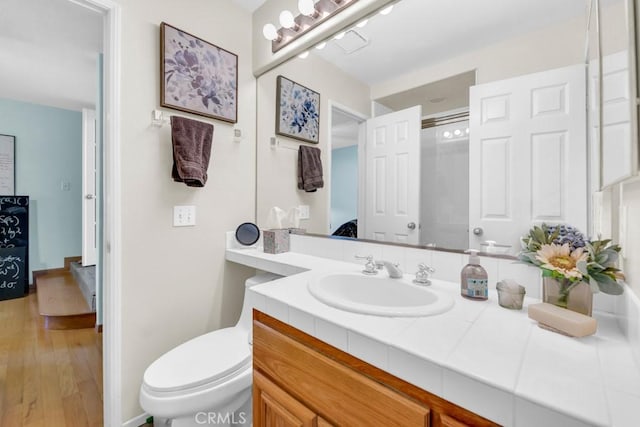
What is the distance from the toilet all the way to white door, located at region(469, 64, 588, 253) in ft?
3.58

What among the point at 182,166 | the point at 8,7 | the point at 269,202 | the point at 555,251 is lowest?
the point at 555,251

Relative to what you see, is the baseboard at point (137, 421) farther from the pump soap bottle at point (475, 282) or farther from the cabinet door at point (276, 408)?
the pump soap bottle at point (475, 282)

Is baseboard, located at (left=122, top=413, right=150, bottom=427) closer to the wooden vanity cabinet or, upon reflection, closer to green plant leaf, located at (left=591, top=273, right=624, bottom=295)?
the wooden vanity cabinet

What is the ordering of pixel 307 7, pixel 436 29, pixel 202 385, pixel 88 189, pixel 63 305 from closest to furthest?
pixel 202 385, pixel 436 29, pixel 307 7, pixel 63 305, pixel 88 189

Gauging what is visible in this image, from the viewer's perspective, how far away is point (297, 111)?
5.76 feet

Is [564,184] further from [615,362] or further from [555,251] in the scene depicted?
[615,362]

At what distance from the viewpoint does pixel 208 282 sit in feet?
5.45

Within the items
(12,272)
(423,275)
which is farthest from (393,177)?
(12,272)

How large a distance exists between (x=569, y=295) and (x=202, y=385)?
1.22 meters

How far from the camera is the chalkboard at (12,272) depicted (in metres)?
3.08

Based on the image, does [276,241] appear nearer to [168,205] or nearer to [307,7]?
[168,205]

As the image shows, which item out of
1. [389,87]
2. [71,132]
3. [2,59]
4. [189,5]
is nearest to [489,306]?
[389,87]

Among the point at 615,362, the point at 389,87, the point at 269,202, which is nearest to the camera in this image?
the point at 615,362

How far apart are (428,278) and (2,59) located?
377 cm
